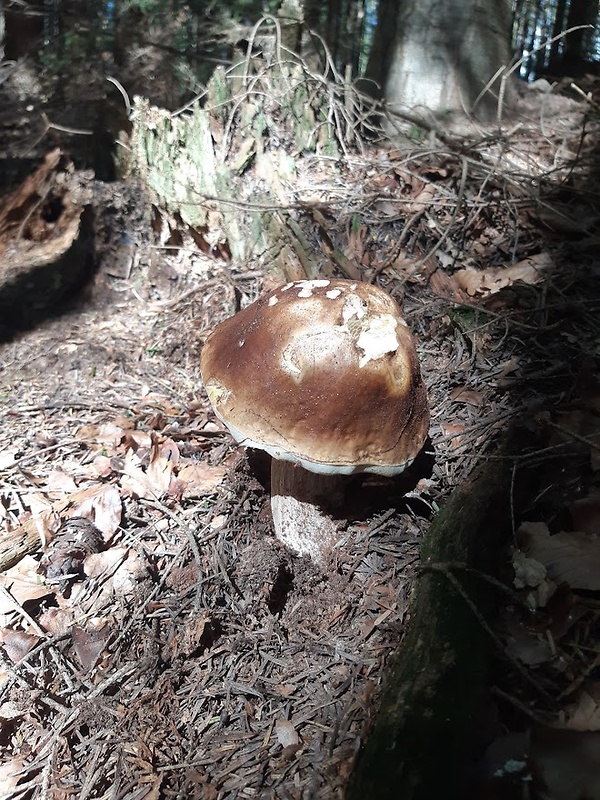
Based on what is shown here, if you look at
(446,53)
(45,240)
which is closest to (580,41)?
(446,53)

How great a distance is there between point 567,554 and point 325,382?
90 cm

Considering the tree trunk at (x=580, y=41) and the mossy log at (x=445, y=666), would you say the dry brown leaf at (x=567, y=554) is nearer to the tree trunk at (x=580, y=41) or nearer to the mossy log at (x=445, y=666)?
the mossy log at (x=445, y=666)

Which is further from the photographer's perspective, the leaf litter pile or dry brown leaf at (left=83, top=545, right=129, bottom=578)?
dry brown leaf at (left=83, top=545, right=129, bottom=578)

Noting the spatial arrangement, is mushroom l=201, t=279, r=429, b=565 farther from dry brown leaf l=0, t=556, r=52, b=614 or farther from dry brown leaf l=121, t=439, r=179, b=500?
dry brown leaf l=0, t=556, r=52, b=614

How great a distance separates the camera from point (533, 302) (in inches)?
101

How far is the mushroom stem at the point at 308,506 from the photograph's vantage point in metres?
2.15

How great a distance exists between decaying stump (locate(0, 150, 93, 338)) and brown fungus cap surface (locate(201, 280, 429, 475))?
293 cm

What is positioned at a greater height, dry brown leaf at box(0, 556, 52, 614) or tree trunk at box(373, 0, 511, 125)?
tree trunk at box(373, 0, 511, 125)

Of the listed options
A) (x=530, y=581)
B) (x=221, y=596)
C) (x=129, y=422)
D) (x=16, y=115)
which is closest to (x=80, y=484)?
(x=129, y=422)

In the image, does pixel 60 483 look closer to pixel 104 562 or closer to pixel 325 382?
pixel 104 562

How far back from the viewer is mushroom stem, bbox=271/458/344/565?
215cm

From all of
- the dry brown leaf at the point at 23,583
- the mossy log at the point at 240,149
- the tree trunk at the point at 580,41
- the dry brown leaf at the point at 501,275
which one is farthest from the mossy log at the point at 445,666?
the tree trunk at the point at 580,41

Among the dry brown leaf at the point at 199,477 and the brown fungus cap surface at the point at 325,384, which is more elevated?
the brown fungus cap surface at the point at 325,384

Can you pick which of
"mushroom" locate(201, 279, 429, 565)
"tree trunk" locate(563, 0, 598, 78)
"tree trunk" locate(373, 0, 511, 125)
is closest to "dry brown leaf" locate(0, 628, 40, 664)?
"mushroom" locate(201, 279, 429, 565)
